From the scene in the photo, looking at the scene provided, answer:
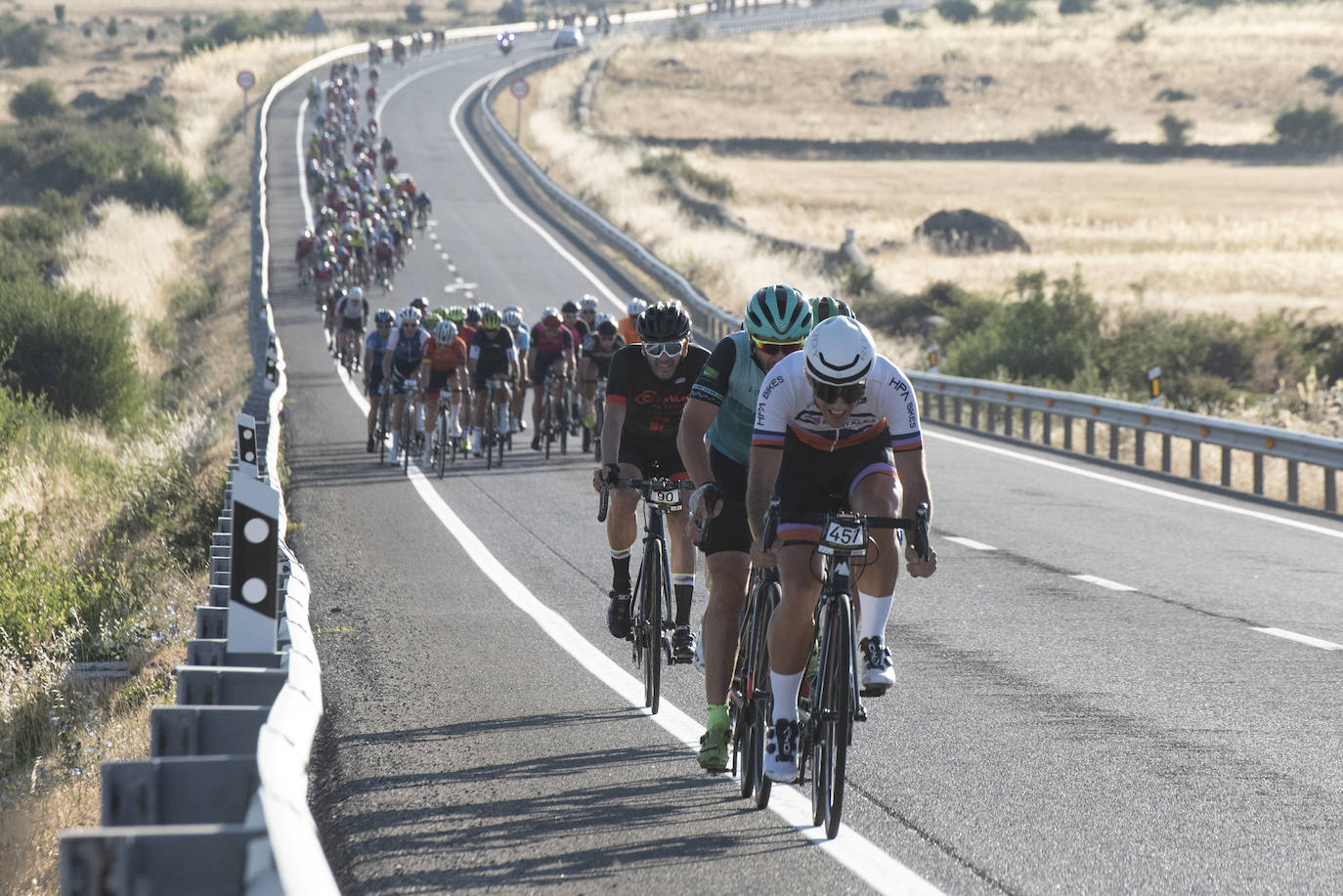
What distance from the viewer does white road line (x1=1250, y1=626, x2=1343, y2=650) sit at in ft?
31.5

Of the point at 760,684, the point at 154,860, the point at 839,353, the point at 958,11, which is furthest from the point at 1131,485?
the point at 958,11

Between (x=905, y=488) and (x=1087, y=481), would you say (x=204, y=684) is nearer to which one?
(x=905, y=488)

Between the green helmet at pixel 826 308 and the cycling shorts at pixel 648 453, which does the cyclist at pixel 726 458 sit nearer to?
the green helmet at pixel 826 308

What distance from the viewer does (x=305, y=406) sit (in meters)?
24.4

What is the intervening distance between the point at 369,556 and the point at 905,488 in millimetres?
Result: 7582

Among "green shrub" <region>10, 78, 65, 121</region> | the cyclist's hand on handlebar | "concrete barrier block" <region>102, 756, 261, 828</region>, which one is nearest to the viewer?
"concrete barrier block" <region>102, 756, 261, 828</region>

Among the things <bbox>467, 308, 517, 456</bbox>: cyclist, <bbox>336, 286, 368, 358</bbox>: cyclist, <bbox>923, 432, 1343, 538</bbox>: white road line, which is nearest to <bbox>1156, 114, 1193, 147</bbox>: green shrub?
<bbox>336, 286, 368, 358</bbox>: cyclist

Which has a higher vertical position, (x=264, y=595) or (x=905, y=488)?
(x=905, y=488)

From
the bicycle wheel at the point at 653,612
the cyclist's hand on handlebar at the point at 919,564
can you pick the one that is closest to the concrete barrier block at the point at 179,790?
the cyclist's hand on handlebar at the point at 919,564

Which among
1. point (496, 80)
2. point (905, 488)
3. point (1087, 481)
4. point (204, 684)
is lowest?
point (1087, 481)

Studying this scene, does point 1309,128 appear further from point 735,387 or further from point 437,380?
point 735,387

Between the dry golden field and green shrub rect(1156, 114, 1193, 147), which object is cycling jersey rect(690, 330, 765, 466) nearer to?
the dry golden field

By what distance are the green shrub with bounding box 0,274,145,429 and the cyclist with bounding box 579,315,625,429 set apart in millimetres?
10710

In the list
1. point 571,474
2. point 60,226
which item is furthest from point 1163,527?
point 60,226
